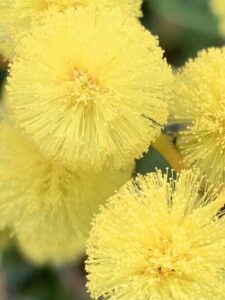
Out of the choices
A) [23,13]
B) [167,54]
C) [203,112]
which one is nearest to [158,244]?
[203,112]

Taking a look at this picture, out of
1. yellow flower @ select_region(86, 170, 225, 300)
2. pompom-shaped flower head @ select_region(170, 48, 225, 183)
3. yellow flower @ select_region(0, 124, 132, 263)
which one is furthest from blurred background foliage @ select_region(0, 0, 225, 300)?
yellow flower @ select_region(86, 170, 225, 300)

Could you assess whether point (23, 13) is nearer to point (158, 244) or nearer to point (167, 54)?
point (158, 244)

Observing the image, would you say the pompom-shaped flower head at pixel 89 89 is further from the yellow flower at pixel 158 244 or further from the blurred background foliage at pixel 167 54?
the blurred background foliage at pixel 167 54

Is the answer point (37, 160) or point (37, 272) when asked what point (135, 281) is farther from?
point (37, 272)

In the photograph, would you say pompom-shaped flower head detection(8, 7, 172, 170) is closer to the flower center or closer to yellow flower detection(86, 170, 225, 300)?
the flower center

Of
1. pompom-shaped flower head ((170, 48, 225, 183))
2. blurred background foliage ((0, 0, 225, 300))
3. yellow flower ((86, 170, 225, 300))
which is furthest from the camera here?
blurred background foliage ((0, 0, 225, 300))

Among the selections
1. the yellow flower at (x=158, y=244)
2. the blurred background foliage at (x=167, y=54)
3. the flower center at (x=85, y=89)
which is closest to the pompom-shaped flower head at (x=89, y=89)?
the flower center at (x=85, y=89)

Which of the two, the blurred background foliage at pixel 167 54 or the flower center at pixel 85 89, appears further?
the blurred background foliage at pixel 167 54
